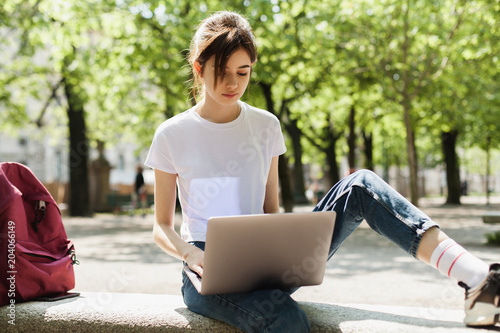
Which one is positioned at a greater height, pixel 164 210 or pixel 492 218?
pixel 164 210

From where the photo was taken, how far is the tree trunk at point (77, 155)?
17.6 metres

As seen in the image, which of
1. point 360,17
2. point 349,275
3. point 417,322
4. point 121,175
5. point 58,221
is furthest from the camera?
point 121,175

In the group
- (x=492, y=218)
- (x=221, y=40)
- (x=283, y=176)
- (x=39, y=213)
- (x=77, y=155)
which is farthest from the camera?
(x=77, y=155)

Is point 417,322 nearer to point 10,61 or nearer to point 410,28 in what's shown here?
point 410,28

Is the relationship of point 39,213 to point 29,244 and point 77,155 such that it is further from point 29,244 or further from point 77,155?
point 77,155

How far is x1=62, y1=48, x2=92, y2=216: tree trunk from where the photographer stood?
57.7ft

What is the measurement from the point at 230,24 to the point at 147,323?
1349 mm

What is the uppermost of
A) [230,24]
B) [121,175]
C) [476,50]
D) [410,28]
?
[410,28]

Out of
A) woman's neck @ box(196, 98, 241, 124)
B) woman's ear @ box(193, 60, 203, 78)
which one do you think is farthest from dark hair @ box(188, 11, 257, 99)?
woman's neck @ box(196, 98, 241, 124)

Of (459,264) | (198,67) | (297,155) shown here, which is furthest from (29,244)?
(297,155)

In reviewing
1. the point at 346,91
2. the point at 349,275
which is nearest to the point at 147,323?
the point at 349,275

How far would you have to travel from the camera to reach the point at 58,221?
2873 mm

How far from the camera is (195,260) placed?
7.55 ft

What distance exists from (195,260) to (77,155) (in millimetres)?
16558
